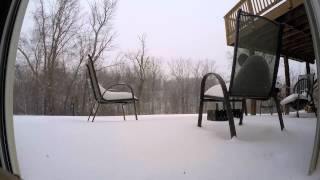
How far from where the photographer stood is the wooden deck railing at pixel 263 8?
372cm

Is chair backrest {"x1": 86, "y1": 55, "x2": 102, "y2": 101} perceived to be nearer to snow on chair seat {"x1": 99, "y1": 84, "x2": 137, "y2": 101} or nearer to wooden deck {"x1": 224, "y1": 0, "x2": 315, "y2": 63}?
snow on chair seat {"x1": 99, "y1": 84, "x2": 137, "y2": 101}

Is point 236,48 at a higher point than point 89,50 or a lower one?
lower

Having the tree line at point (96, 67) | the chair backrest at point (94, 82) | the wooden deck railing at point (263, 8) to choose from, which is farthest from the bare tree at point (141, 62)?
the chair backrest at point (94, 82)

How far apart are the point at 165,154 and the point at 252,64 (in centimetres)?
76

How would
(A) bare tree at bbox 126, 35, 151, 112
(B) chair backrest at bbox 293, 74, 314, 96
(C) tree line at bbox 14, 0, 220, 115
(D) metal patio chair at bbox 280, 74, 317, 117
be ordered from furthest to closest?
(A) bare tree at bbox 126, 35, 151, 112
(C) tree line at bbox 14, 0, 220, 115
(B) chair backrest at bbox 293, 74, 314, 96
(D) metal patio chair at bbox 280, 74, 317, 117

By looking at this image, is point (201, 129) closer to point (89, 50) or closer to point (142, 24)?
point (89, 50)

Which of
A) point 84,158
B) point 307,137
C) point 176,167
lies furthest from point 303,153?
point 84,158

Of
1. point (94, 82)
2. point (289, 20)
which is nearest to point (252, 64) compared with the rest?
point (94, 82)

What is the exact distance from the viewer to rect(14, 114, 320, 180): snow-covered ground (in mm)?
1173

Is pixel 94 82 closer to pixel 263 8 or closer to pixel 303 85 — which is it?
pixel 303 85

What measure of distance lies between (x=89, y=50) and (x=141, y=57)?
1.98m

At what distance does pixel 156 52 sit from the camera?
11.1 metres

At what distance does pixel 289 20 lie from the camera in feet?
13.2

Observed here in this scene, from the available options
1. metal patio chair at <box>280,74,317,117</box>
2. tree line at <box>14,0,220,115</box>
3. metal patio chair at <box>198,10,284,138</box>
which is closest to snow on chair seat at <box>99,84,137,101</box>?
metal patio chair at <box>198,10,284,138</box>
